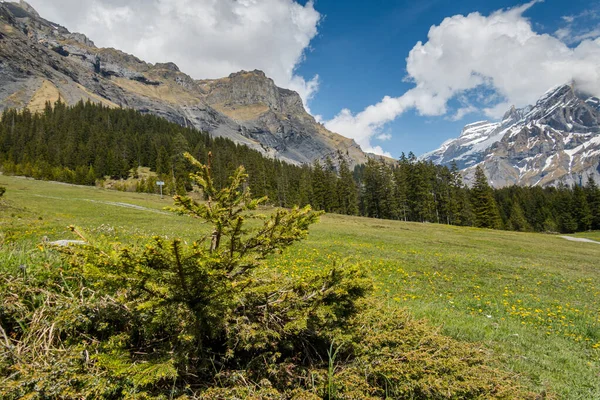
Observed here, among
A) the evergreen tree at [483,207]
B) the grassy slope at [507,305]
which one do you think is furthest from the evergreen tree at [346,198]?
the grassy slope at [507,305]

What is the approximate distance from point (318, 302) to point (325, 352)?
0.68 m

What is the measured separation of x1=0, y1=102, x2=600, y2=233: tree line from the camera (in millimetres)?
75750

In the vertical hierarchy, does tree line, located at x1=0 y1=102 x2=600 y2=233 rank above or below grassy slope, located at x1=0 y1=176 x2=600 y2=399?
above

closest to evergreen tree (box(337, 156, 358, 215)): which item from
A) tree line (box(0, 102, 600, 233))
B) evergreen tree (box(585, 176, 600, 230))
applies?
tree line (box(0, 102, 600, 233))

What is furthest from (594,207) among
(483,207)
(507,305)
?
(507,305)

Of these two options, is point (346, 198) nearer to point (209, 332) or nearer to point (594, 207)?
point (594, 207)

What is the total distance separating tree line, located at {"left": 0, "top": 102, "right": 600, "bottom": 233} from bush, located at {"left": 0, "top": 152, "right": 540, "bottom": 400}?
58215 mm

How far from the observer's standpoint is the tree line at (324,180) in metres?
75.8

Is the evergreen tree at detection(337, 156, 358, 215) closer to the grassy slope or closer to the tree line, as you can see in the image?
the tree line

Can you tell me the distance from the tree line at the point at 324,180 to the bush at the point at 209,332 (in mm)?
58215

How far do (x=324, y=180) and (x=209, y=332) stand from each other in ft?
267

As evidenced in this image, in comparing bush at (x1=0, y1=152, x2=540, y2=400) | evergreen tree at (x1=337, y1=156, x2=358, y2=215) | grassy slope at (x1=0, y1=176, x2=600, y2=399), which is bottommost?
grassy slope at (x1=0, y1=176, x2=600, y2=399)

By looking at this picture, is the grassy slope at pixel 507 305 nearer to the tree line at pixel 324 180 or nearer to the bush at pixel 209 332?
the bush at pixel 209 332

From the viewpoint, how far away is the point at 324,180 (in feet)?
273
